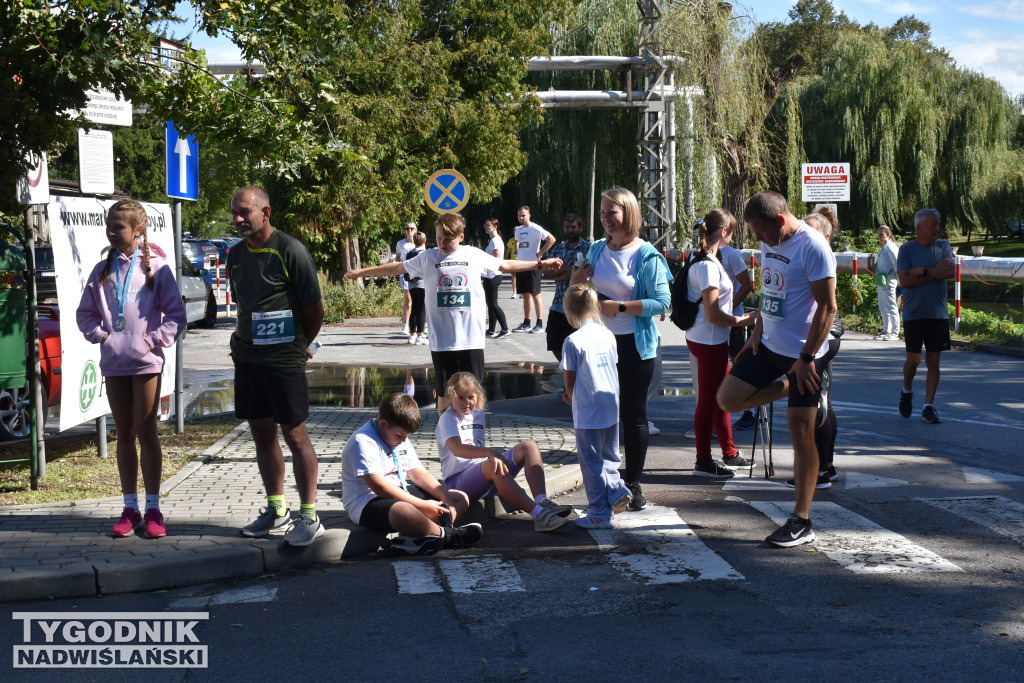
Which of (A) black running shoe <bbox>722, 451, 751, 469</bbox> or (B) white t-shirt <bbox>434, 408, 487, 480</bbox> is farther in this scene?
(A) black running shoe <bbox>722, 451, 751, 469</bbox>

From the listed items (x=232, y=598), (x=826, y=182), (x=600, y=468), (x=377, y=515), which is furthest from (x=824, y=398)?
(x=826, y=182)

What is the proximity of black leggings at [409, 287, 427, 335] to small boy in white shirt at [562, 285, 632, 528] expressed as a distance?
37.2 ft

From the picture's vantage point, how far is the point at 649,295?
7.02 m

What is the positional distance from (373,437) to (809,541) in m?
2.47

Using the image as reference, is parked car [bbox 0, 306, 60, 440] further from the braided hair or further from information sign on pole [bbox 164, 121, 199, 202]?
the braided hair

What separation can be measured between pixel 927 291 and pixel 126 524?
753cm

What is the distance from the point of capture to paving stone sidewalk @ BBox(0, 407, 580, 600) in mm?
5391

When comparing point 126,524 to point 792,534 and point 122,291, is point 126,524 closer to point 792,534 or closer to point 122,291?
point 122,291

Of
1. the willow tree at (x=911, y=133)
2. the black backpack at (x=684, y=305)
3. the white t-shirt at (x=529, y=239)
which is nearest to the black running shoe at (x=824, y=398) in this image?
the black backpack at (x=684, y=305)

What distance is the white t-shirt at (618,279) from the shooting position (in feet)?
23.0

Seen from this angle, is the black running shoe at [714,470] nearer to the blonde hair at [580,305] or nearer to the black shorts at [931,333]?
the blonde hair at [580,305]

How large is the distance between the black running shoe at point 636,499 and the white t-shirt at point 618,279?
971mm

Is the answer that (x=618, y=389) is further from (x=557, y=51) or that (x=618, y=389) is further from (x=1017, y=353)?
(x=557, y=51)

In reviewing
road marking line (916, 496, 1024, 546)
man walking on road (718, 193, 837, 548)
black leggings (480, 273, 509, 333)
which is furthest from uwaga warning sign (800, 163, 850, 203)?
man walking on road (718, 193, 837, 548)
